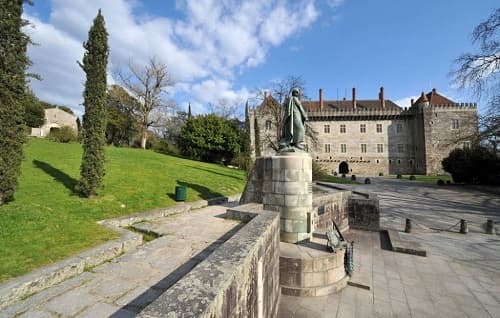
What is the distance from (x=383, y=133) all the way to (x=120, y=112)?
46581 millimetres

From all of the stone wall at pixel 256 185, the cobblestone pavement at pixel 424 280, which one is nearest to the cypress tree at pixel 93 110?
the stone wall at pixel 256 185

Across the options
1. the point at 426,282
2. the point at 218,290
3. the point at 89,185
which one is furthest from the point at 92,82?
the point at 426,282

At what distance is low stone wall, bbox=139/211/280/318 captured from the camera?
1.48 meters

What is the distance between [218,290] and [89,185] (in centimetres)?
813

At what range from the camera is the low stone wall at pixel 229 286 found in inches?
58.2

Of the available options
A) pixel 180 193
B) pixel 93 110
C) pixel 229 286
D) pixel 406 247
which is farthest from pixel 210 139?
pixel 229 286

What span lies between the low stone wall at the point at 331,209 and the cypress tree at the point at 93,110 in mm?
7679

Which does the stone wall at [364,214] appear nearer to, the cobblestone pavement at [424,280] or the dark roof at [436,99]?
the cobblestone pavement at [424,280]

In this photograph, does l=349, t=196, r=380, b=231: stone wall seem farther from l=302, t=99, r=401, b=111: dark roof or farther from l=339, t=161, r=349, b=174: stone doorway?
Answer: l=302, t=99, r=401, b=111: dark roof

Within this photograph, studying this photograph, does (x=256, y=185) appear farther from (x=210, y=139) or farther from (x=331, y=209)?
(x=210, y=139)

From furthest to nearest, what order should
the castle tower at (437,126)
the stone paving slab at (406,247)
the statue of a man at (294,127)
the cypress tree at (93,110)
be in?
1. the castle tower at (437,126)
2. the cypress tree at (93,110)
3. the stone paving slab at (406,247)
4. the statue of a man at (294,127)

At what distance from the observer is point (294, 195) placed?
6.14m

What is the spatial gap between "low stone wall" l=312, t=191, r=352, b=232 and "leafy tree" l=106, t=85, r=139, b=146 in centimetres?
3401

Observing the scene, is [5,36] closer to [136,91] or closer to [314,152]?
[136,91]
